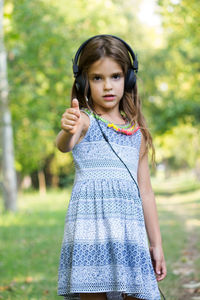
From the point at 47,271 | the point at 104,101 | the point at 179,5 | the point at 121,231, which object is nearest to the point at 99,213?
the point at 121,231

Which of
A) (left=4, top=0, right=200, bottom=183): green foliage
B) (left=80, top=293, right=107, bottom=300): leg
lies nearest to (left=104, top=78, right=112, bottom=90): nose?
(left=80, top=293, right=107, bottom=300): leg

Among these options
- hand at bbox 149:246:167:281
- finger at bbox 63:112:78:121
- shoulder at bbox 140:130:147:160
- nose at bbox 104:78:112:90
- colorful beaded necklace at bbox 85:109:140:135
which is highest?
nose at bbox 104:78:112:90

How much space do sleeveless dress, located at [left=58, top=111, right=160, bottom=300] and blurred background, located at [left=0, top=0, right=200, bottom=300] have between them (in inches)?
23.3

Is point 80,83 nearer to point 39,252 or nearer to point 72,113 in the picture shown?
point 72,113

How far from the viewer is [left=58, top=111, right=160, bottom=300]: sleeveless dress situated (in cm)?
225

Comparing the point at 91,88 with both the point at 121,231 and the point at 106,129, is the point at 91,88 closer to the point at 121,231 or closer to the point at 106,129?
the point at 106,129

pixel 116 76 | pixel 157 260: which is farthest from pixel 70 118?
pixel 157 260

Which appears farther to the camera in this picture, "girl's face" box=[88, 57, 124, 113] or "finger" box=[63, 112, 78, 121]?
"girl's face" box=[88, 57, 124, 113]

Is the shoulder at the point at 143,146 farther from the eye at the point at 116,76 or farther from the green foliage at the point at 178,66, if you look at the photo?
the green foliage at the point at 178,66

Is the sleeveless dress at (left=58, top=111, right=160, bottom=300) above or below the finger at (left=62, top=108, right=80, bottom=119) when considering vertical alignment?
below

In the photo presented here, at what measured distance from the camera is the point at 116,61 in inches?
99.3

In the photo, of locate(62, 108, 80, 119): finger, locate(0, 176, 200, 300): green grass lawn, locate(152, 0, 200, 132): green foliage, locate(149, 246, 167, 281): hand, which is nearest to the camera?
locate(62, 108, 80, 119): finger

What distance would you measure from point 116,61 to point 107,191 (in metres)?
0.72

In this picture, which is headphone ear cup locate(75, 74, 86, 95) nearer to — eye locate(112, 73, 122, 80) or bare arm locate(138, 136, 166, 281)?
eye locate(112, 73, 122, 80)
